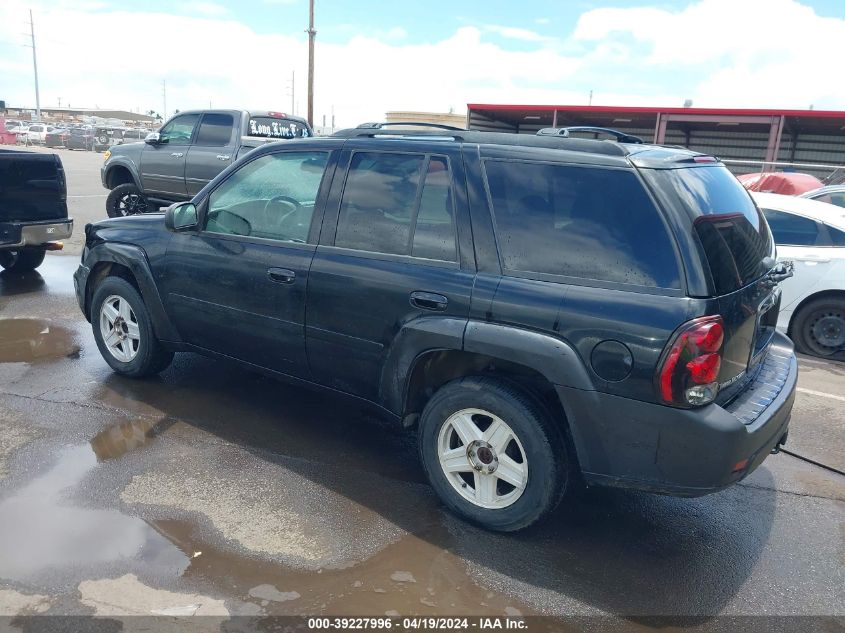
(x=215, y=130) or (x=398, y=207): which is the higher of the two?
(x=215, y=130)

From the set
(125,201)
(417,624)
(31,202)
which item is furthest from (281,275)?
(125,201)

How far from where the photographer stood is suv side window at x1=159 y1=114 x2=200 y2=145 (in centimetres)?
1098

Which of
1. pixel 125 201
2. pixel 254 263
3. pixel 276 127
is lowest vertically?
pixel 125 201

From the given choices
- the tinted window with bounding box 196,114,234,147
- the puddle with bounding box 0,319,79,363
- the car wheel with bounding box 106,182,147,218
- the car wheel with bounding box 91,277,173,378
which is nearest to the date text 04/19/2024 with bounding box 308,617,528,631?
the car wheel with bounding box 91,277,173,378

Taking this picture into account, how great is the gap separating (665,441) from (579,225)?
3.26 ft

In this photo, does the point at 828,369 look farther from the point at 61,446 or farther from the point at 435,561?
the point at 61,446

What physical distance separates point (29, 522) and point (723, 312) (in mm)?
3288

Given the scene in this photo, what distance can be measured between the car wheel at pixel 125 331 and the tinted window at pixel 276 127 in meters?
6.14

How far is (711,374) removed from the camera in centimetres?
281

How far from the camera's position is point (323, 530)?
A: 10.8 feet

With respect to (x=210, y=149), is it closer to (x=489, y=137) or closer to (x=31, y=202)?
(x=31, y=202)

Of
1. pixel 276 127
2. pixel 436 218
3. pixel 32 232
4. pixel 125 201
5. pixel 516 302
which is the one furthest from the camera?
pixel 125 201

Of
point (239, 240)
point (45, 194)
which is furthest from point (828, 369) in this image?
A: point (45, 194)

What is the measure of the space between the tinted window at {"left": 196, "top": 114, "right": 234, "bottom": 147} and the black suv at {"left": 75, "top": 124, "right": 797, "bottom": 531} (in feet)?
22.2
